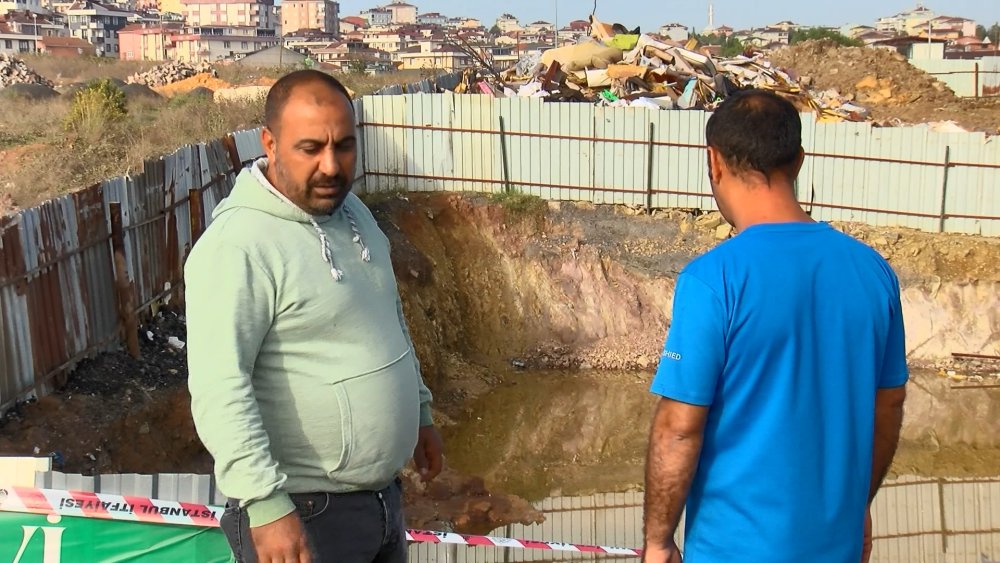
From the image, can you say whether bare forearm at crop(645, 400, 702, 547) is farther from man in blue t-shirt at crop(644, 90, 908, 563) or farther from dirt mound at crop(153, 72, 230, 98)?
dirt mound at crop(153, 72, 230, 98)

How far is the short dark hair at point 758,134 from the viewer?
2.46 meters

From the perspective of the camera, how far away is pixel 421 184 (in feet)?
48.3

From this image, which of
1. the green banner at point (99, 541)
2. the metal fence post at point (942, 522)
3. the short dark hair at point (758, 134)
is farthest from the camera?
the metal fence post at point (942, 522)

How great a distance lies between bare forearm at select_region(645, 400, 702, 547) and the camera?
2.41 metres

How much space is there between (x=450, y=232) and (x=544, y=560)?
24.6 feet

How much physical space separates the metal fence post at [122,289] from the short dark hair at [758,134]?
241 inches

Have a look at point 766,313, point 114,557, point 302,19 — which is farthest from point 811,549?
point 302,19

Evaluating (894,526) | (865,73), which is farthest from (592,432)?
(865,73)

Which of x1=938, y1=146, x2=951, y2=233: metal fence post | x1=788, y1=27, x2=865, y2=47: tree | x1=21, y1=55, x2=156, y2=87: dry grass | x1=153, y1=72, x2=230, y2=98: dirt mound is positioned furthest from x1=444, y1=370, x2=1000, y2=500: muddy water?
x1=788, y1=27, x2=865, y2=47: tree

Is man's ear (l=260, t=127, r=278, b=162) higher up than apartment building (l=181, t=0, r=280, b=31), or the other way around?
apartment building (l=181, t=0, r=280, b=31)

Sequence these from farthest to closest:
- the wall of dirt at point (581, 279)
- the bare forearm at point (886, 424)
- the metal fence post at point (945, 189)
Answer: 1. the metal fence post at point (945, 189)
2. the wall of dirt at point (581, 279)
3. the bare forearm at point (886, 424)

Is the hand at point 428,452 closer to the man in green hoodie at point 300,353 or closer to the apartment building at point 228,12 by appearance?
the man in green hoodie at point 300,353

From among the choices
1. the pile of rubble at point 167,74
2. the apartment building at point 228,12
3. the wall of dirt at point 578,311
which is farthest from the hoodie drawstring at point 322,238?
the apartment building at point 228,12

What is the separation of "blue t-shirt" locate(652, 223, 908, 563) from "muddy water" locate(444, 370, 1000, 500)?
7014 mm
